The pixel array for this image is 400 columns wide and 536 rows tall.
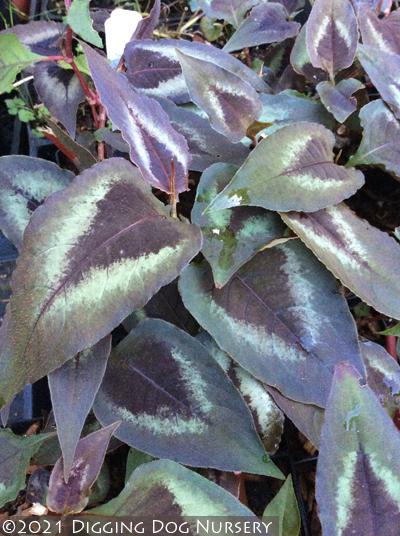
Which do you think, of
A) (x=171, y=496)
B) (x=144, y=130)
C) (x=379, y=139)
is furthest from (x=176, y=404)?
(x=379, y=139)

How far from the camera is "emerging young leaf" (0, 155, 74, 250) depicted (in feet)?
2.45

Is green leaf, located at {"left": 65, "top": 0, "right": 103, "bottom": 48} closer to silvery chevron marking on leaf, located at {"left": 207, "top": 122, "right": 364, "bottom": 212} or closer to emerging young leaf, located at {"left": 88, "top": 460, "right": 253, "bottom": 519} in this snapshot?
silvery chevron marking on leaf, located at {"left": 207, "top": 122, "right": 364, "bottom": 212}

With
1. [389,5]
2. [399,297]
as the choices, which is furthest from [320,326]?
[389,5]

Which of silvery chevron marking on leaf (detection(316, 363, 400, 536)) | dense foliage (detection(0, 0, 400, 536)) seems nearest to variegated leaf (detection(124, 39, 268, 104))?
dense foliage (detection(0, 0, 400, 536))

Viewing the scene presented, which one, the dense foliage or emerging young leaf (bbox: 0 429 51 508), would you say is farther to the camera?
emerging young leaf (bbox: 0 429 51 508)

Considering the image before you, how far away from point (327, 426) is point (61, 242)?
1.08 feet

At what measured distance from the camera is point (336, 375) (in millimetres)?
524

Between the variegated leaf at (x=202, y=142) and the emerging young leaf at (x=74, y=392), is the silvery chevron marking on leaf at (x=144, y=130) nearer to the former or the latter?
the variegated leaf at (x=202, y=142)

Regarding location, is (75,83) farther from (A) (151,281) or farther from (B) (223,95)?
(A) (151,281)

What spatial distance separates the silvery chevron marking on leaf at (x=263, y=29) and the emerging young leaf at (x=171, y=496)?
0.71m

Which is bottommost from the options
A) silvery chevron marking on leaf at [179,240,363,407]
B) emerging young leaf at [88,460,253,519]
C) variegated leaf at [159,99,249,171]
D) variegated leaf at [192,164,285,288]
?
emerging young leaf at [88,460,253,519]

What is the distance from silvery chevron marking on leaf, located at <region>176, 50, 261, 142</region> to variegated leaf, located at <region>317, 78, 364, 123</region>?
0.12 meters

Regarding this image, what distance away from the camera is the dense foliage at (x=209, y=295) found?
1.80 feet

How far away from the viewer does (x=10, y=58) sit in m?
0.87
